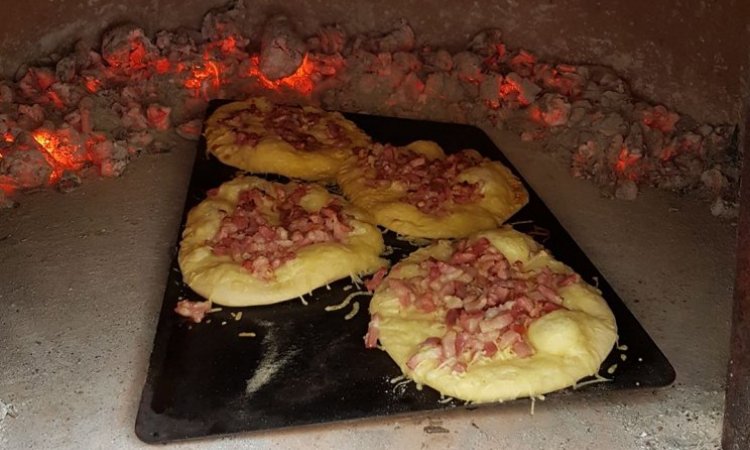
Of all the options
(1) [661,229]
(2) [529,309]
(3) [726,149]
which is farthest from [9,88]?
(3) [726,149]

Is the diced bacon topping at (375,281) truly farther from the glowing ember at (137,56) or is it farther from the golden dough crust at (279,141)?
the glowing ember at (137,56)

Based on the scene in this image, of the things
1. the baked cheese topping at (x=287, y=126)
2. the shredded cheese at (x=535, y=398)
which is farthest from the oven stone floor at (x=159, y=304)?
the baked cheese topping at (x=287, y=126)

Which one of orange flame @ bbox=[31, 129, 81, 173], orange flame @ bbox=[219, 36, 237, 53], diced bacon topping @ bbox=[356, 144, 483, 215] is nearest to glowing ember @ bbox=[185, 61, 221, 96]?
orange flame @ bbox=[219, 36, 237, 53]

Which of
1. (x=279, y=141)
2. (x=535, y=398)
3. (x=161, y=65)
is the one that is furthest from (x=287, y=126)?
(x=535, y=398)

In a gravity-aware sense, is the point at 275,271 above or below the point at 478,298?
below

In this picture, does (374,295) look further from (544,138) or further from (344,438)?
(544,138)

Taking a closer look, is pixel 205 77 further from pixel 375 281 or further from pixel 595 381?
pixel 595 381
